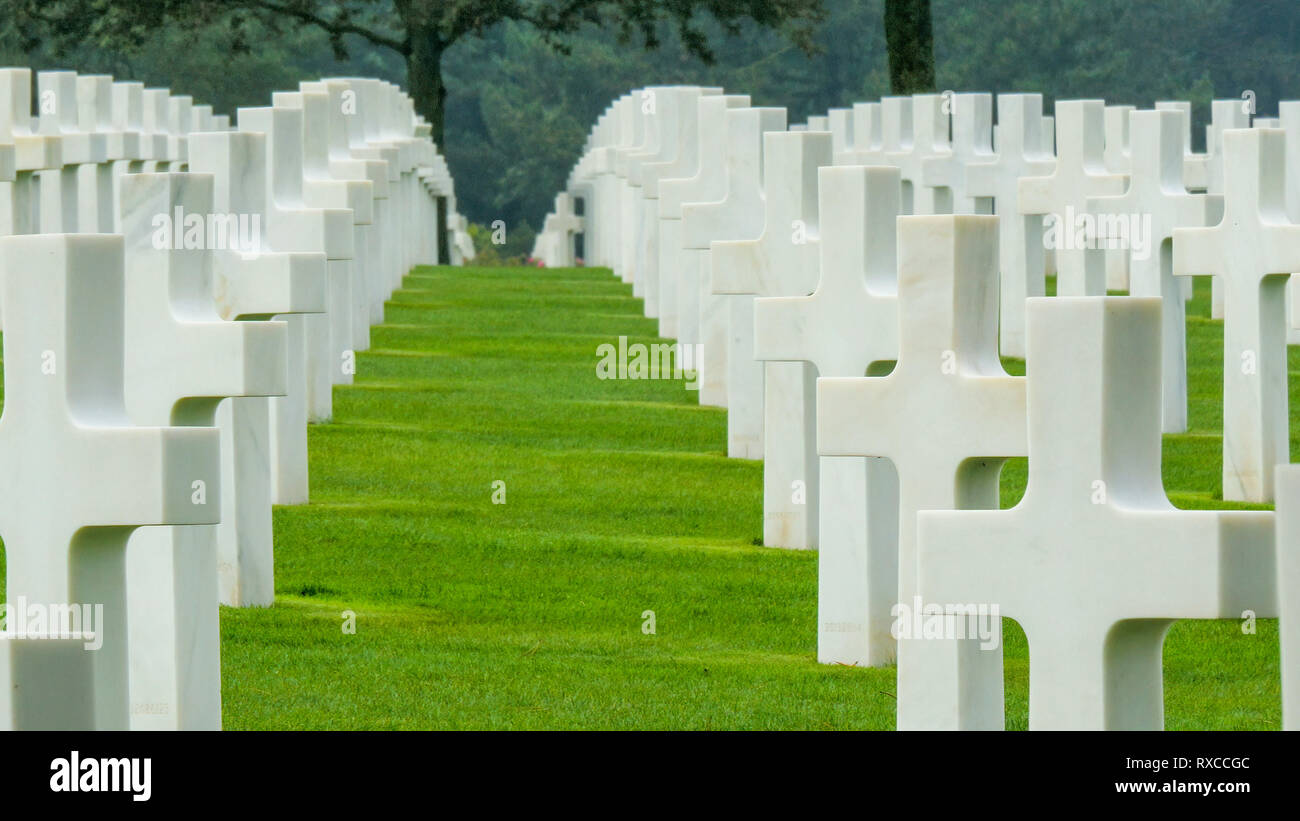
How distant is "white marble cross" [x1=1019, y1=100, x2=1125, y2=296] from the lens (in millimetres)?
13062

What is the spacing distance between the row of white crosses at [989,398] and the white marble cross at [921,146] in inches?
93.2

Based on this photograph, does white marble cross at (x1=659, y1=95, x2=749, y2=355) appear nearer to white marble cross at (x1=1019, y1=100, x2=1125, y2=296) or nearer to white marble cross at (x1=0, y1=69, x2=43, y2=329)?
white marble cross at (x1=1019, y1=100, x2=1125, y2=296)

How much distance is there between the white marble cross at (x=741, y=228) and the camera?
425 inches

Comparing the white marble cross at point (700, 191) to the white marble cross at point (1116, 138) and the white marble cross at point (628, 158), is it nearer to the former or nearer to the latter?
the white marble cross at point (1116, 138)

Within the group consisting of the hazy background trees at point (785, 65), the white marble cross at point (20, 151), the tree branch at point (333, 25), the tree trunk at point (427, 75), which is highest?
the hazy background trees at point (785, 65)

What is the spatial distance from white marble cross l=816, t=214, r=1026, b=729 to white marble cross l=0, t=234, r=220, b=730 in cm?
155

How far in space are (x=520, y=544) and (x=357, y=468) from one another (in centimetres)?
210

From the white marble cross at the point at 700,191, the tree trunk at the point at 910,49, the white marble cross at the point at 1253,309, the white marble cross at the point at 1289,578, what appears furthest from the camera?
the tree trunk at the point at 910,49

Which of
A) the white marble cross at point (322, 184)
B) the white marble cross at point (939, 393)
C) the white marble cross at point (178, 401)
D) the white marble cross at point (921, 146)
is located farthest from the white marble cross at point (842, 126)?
the white marble cross at point (939, 393)

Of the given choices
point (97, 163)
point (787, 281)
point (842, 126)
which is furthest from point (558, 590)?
point (842, 126)

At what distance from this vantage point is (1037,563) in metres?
3.72

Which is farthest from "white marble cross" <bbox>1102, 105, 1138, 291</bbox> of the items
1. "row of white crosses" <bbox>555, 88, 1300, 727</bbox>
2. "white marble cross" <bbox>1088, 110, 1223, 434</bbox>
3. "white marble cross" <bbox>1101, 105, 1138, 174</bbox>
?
"white marble cross" <bbox>1088, 110, 1223, 434</bbox>

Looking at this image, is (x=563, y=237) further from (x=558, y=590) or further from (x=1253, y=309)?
(x=558, y=590)

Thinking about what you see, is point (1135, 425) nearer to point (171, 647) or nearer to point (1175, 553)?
point (1175, 553)
